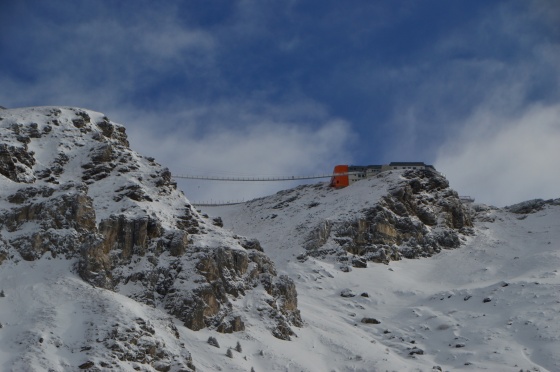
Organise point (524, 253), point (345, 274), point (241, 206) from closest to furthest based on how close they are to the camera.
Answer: point (345, 274) → point (524, 253) → point (241, 206)

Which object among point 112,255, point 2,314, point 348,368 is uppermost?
point 112,255

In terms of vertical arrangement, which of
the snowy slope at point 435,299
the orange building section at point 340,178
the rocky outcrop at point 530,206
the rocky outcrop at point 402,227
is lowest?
the snowy slope at point 435,299

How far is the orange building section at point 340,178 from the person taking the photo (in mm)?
156125

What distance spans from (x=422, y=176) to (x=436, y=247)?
21.9m

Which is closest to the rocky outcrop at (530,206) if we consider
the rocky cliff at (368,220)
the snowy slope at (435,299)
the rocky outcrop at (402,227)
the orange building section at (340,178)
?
the snowy slope at (435,299)

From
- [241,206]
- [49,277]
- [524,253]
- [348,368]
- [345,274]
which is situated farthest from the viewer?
[241,206]

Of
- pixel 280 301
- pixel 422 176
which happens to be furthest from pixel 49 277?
pixel 422 176

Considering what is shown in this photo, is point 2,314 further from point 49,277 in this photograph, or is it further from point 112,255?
point 112,255

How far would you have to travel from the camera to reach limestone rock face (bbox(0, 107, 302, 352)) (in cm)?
7700

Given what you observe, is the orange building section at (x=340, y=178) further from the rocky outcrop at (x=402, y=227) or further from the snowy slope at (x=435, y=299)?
the rocky outcrop at (x=402, y=227)

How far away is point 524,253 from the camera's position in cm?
12356

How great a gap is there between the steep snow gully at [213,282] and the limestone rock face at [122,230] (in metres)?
0.17

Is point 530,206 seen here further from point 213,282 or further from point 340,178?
point 213,282

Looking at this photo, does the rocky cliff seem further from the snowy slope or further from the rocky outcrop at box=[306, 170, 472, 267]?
Answer: the snowy slope
